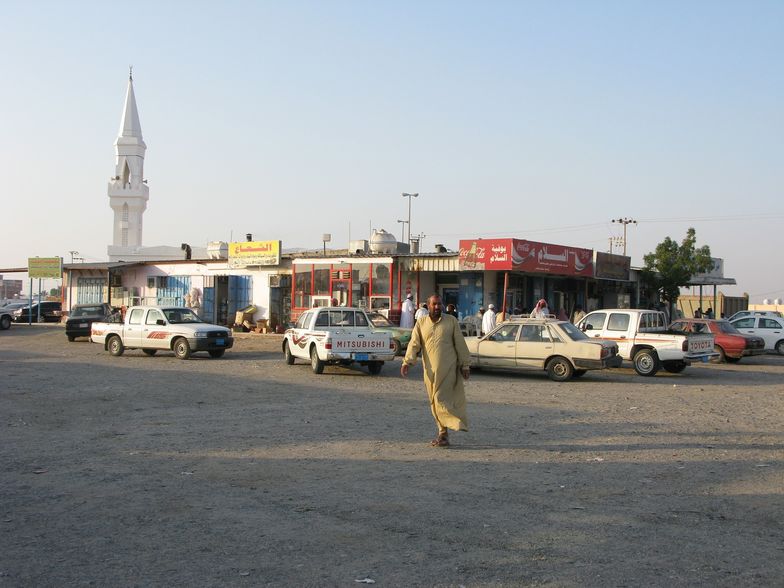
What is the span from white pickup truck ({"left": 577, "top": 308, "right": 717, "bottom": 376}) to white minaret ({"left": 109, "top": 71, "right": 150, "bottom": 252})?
59.7m

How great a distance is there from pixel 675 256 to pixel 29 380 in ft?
109

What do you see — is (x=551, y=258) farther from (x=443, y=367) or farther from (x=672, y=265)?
(x=443, y=367)

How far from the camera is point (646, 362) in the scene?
19391mm

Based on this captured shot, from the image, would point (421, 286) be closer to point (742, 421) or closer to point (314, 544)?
point (742, 421)

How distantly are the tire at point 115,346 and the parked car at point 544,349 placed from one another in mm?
11341

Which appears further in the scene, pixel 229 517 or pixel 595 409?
pixel 595 409

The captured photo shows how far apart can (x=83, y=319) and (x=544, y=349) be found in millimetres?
20055

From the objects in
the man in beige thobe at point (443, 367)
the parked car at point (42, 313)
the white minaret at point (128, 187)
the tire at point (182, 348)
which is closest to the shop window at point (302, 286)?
the tire at point (182, 348)

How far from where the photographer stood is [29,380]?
16734 mm

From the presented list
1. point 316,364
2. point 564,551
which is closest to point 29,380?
point 316,364

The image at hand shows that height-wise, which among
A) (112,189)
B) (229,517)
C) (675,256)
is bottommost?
(229,517)

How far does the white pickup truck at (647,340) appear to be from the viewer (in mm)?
19141

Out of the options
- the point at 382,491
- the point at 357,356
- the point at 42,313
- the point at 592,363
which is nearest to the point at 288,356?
the point at 357,356

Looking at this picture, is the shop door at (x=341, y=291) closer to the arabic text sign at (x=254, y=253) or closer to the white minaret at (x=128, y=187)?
the arabic text sign at (x=254, y=253)
